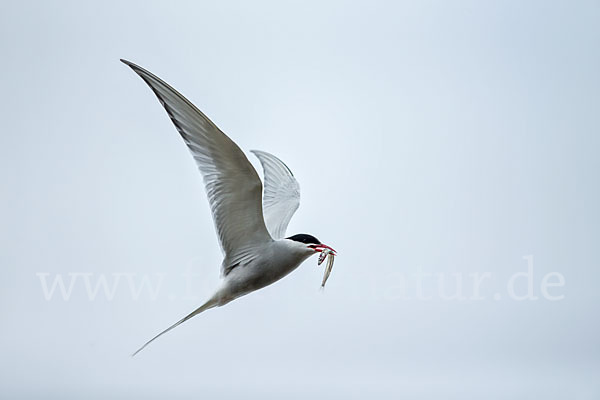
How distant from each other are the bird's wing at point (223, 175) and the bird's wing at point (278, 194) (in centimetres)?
28

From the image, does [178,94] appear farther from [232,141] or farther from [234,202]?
[234,202]

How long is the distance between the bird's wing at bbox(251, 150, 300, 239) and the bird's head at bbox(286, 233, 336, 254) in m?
0.32

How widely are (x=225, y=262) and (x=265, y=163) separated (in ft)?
1.66

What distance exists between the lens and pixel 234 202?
5.33ft

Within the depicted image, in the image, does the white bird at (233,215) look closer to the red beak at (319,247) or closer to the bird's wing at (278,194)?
the red beak at (319,247)

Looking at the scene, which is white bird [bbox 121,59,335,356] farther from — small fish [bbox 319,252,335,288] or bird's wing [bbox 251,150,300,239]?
bird's wing [bbox 251,150,300,239]

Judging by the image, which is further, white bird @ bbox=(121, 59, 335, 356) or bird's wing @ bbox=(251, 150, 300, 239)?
bird's wing @ bbox=(251, 150, 300, 239)

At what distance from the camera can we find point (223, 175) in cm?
159

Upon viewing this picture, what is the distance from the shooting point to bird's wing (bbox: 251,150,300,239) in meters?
2.02

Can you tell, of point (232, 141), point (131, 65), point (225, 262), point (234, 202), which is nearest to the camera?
point (131, 65)

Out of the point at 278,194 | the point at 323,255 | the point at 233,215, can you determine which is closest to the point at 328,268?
the point at 323,255

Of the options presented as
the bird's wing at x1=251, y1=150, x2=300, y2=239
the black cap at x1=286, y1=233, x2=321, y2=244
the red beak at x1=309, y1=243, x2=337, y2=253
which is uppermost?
the bird's wing at x1=251, y1=150, x2=300, y2=239

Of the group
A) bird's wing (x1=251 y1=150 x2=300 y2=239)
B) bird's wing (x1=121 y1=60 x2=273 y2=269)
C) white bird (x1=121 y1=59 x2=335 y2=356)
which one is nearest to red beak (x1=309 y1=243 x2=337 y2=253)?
white bird (x1=121 y1=59 x2=335 y2=356)

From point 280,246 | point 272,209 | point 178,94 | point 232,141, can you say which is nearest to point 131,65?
point 178,94
